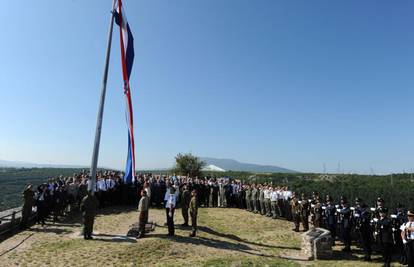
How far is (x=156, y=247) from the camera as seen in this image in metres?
11.9

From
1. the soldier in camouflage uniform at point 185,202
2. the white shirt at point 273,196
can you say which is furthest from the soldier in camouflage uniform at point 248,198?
the soldier in camouflage uniform at point 185,202

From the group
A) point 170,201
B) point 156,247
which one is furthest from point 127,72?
point 156,247

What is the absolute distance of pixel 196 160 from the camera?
44.1 m

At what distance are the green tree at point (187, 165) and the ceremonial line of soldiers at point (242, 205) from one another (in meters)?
18.6

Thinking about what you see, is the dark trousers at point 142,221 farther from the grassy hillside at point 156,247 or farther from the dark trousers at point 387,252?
the dark trousers at point 387,252

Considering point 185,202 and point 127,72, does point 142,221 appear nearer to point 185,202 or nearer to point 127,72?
point 185,202

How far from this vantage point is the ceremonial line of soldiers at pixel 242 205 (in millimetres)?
11672

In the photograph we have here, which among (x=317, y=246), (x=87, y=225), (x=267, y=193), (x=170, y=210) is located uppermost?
(x=267, y=193)

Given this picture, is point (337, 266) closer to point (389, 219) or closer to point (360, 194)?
point (389, 219)

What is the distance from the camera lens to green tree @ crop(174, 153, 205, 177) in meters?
43.3

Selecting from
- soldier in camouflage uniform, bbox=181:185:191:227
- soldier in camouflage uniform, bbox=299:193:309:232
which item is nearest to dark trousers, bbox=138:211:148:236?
soldier in camouflage uniform, bbox=181:185:191:227

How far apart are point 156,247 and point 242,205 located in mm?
12456

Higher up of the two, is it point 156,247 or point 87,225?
point 87,225

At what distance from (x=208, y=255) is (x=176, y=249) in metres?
1.16
